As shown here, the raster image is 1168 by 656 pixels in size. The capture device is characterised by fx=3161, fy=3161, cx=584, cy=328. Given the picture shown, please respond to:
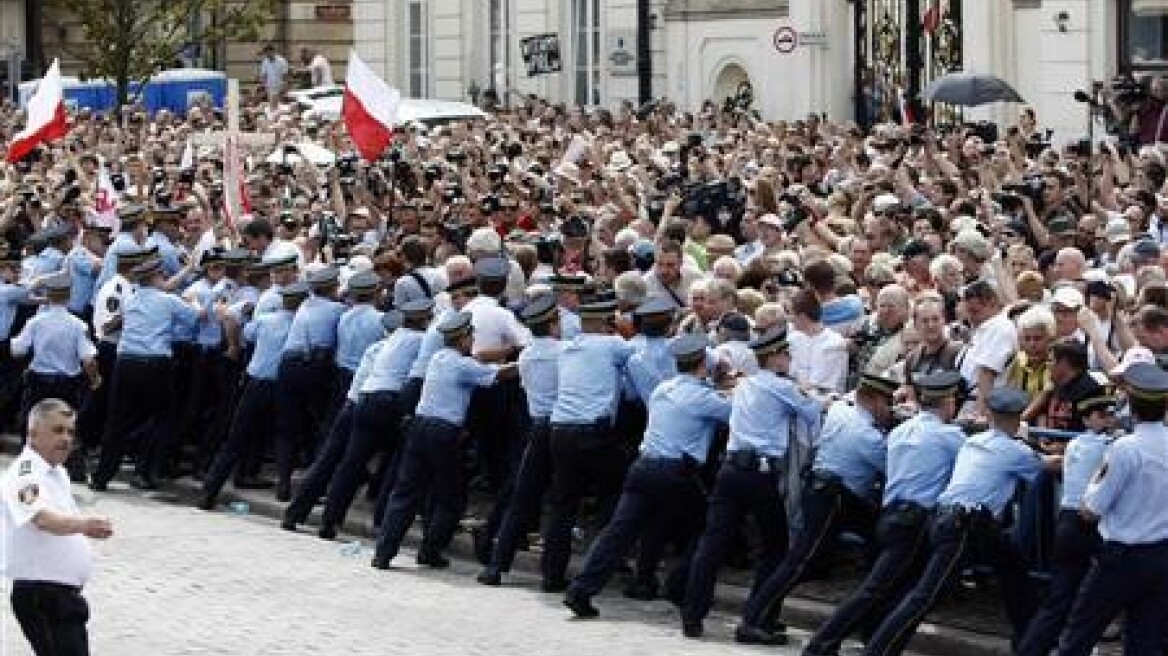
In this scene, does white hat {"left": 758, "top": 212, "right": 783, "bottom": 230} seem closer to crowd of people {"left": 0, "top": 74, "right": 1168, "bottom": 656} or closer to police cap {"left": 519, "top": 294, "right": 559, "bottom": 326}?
crowd of people {"left": 0, "top": 74, "right": 1168, "bottom": 656}

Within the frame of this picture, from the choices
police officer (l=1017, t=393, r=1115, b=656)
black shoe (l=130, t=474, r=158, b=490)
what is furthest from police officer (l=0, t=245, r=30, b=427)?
police officer (l=1017, t=393, r=1115, b=656)

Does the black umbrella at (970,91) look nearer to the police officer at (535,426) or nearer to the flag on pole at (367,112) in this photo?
the flag on pole at (367,112)

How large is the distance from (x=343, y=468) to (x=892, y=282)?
463cm

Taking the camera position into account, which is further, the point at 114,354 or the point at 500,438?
the point at 114,354

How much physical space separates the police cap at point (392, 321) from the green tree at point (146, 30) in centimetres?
2427

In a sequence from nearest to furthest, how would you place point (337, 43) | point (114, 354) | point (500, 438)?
point (500, 438), point (114, 354), point (337, 43)

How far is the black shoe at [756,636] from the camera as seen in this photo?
732 inches

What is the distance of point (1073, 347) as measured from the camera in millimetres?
17234

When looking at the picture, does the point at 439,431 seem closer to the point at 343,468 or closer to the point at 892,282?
the point at 343,468

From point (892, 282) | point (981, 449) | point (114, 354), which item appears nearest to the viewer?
point (981, 449)

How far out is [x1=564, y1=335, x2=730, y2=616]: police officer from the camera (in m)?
19.0

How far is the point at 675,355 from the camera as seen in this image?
62.5 ft

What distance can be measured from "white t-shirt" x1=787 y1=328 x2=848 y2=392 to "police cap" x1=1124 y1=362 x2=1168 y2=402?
358cm

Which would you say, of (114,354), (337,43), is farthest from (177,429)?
(337,43)
